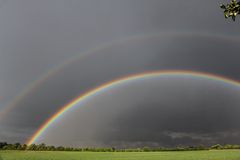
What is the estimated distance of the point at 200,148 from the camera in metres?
119

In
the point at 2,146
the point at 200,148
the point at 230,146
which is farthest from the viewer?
the point at 2,146

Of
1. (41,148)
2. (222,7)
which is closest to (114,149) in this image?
(41,148)

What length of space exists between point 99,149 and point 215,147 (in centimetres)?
4944

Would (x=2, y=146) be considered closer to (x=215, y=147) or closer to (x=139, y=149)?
(x=139, y=149)

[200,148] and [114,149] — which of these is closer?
[200,148]

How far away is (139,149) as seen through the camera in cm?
12619

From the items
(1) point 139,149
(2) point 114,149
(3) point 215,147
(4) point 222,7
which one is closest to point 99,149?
(2) point 114,149

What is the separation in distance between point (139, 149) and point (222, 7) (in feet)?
386

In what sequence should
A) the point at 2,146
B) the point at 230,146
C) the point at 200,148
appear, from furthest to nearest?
the point at 2,146, the point at 230,146, the point at 200,148

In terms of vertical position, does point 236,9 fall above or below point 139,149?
below

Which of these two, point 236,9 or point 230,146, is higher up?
point 230,146

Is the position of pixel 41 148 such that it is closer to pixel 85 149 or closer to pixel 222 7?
pixel 85 149

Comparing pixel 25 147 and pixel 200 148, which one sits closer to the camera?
pixel 200 148

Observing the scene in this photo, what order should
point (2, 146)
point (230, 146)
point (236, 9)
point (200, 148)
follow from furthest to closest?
point (2, 146), point (230, 146), point (200, 148), point (236, 9)
